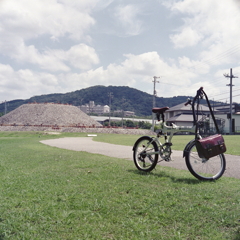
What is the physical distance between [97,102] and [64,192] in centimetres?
19521

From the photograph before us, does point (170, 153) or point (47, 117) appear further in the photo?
point (47, 117)

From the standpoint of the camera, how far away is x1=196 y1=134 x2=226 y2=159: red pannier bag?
19.1 ft

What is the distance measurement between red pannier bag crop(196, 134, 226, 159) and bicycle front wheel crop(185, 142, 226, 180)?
259 mm

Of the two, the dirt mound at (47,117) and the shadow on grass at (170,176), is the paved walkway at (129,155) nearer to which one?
the shadow on grass at (170,176)

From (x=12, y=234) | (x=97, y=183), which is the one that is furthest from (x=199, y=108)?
(x=12, y=234)

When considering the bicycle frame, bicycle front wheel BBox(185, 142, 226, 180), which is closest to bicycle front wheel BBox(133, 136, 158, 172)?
the bicycle frame

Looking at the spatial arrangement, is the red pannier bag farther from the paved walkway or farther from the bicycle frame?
the paved walkway

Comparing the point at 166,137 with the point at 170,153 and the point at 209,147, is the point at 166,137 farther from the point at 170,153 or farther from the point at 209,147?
the point at 209,147

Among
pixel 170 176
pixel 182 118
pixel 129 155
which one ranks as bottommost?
pixel 129 155

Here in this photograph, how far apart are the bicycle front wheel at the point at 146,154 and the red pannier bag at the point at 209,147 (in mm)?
1298

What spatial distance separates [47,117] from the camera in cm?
7900

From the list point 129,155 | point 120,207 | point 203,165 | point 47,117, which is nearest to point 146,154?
point 203,165

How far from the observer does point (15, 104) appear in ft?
653

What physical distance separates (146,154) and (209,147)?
1.84 meters
